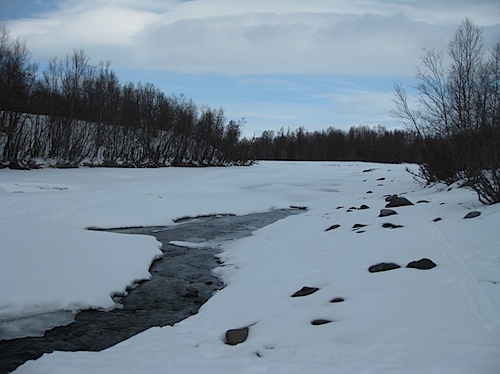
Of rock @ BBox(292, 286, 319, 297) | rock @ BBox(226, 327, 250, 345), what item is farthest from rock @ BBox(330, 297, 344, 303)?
rock @ BBox(226, 327, 250, 345)

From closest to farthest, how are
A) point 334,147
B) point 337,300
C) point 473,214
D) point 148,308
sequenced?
point 337,300, point 148,308, point 473,214, point 334,147

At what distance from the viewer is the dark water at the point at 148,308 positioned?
546 cm

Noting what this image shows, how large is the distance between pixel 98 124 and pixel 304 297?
33.4 meters

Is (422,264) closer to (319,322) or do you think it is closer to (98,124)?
(319,322)

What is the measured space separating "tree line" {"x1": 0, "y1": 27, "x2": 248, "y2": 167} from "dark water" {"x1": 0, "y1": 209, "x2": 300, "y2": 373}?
2056 centimetres

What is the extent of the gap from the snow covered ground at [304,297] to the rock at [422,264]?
12 centimetres

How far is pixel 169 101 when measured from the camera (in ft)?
149

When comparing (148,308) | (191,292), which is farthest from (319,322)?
(191,292)

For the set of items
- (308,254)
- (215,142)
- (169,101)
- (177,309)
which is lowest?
(177,309)

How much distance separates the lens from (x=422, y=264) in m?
6.29

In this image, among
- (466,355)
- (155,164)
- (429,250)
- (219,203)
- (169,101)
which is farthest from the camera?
(169,101)

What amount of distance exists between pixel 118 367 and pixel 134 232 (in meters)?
9.43

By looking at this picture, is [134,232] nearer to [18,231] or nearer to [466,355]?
[18,231]

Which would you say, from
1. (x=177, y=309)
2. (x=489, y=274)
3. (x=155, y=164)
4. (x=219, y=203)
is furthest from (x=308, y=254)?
(x=155, y=164)
